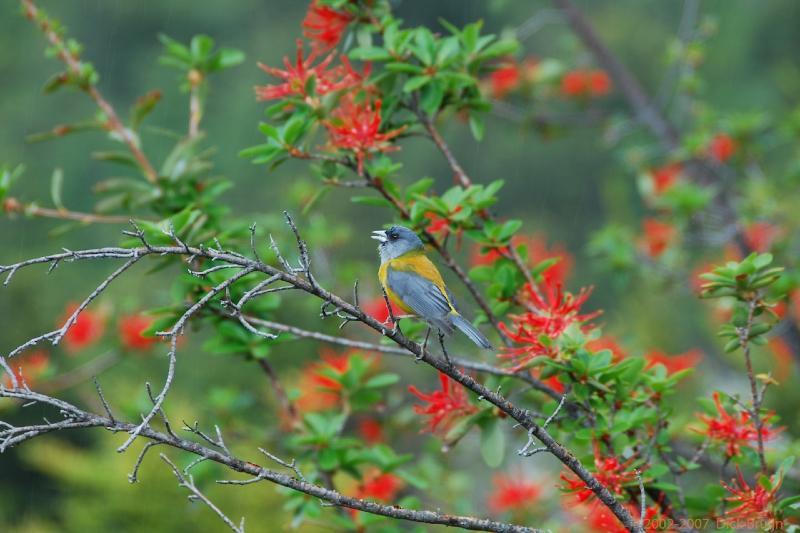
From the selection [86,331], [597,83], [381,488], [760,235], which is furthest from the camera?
[597,83]

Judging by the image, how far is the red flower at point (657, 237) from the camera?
5074mm

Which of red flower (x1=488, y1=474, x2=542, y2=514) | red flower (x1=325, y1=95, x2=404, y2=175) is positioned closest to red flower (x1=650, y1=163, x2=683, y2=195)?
red flower (x1=488, y1=474, x2=542, y2=514)

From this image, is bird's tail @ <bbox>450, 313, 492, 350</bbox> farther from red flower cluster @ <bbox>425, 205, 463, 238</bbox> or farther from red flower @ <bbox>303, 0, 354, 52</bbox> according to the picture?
red flower @ <bbox>303, 0, 354, 52</bbox>

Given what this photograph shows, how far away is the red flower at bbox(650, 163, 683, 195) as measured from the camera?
559cm

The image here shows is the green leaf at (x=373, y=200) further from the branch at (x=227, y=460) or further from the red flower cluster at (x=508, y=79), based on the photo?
the red flower cluster at (x=508, y=79)

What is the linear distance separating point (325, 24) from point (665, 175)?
11.2ft

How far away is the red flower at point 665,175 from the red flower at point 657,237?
24 centimetres

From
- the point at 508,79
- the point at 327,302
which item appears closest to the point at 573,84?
the point at 508,79

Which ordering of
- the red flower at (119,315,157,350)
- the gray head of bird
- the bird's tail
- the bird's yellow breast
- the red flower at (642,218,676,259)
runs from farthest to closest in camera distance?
the red flower at (642,218,676,259) → the red flower at (119,315,157,350) → the gray head of bird → the bird's yellow breast → the bird's tail

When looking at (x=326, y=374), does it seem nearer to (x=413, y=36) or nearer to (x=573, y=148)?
(x=413, y=36)

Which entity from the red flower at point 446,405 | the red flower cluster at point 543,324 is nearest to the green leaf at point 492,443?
Result: the red flower at point 446,405

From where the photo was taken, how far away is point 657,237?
17.1 feet

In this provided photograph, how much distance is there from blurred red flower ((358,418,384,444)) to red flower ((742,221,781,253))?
1.89m

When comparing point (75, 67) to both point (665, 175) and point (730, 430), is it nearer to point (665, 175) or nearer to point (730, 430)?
point (730, 430)
